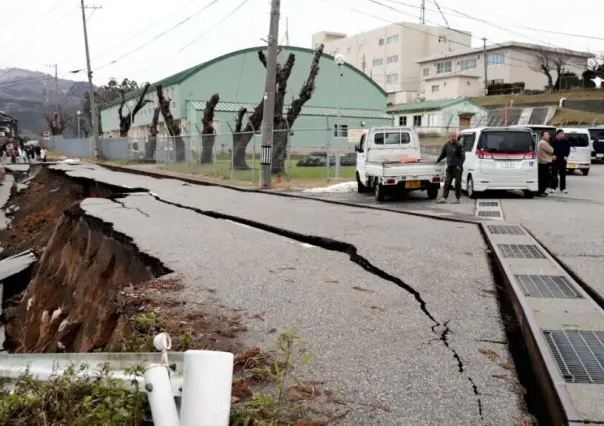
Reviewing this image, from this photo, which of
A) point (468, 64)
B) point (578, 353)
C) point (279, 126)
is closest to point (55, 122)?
point (468, 64)

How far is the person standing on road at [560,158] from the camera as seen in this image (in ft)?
50.4

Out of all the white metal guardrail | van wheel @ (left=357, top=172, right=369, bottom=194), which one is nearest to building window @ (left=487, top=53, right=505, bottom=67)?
van wheel @ (left=357, top=172, right=369, bottom=194)

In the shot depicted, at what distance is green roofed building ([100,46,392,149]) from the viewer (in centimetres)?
5028

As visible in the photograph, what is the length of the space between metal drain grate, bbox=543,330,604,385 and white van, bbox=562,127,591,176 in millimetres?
20732

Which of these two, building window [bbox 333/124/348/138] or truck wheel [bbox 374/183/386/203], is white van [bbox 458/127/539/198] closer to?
truck wheel [bbox 374/183/386/203]

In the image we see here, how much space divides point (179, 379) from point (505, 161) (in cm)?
1339

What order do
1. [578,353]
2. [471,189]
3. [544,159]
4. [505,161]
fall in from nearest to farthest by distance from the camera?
[578,353]
[505,161]
[544,159]
[471,189]

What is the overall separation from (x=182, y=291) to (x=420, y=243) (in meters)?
4.05

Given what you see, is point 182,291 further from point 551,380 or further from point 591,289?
point 591,289

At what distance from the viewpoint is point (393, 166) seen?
14.6 meters

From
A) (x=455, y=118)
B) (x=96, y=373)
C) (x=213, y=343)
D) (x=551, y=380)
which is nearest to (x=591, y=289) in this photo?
(x=551, y=380)

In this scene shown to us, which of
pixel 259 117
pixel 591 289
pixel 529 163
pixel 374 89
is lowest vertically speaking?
pixel 591 289

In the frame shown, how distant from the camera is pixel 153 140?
40.7 metres

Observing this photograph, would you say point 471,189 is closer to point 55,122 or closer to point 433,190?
point 433,190
